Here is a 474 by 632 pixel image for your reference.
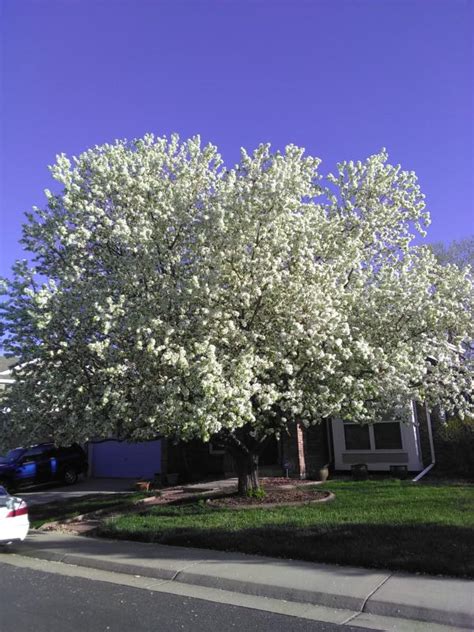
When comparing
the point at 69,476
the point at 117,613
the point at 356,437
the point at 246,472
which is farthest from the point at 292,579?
the point at 69,476

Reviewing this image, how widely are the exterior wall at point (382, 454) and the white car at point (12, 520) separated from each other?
9717 mm

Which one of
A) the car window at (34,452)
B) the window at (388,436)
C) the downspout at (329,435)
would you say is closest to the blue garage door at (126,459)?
the car window at (34,452)

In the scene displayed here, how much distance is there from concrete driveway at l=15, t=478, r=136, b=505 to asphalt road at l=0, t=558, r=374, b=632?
8643mm

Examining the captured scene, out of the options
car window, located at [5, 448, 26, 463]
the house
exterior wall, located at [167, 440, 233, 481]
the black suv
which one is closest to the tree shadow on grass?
the house

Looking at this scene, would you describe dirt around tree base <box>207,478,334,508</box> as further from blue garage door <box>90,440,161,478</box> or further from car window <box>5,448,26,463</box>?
car window <box>5,448,26,463</box>

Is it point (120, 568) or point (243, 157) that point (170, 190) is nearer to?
point (243, 157)

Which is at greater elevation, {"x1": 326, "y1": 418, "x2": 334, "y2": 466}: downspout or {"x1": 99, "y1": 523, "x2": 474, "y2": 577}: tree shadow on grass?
{"x1": 326, "y1": 418, "x2": 334, "y2": 466}: downspout

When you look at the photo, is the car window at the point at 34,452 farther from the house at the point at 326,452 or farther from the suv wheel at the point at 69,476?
the house at the point at 326,452

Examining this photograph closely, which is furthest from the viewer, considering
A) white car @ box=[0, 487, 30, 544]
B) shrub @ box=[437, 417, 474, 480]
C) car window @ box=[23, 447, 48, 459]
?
car window @ box=[23, 447, 48, 459]

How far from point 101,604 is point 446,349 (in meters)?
7.38

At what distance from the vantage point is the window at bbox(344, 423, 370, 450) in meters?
16.0

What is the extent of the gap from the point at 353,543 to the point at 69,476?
46.8 ft

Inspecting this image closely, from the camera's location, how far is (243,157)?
1014 centimetres

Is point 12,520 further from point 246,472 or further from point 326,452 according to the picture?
point 326,452
